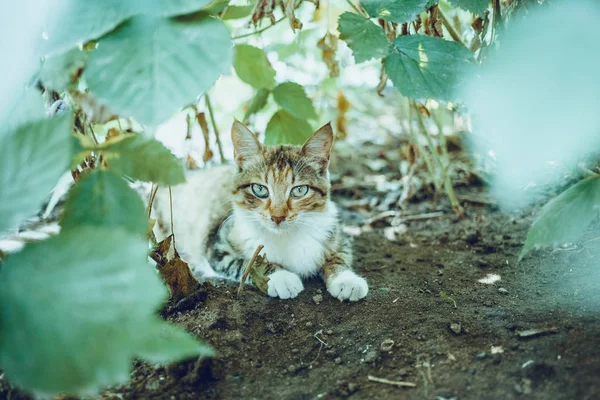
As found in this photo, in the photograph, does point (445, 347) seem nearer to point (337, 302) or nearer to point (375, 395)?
point (375, 395)

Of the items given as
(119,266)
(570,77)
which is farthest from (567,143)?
(119,266)

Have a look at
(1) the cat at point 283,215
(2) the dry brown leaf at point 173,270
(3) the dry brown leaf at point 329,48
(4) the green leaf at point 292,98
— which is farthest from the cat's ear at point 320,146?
(2) the dry brown leaf at point 173,270

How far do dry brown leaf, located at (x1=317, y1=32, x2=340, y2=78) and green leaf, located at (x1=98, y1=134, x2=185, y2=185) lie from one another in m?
1.29

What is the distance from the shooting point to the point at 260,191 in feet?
6.93

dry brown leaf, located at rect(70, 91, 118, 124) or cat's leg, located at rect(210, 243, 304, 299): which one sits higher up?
dry brown leaf, located at rect(70, 91, 118, 124)

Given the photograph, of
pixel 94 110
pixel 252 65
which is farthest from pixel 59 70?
pixel 252 65

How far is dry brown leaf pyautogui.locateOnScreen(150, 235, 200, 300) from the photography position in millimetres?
1515

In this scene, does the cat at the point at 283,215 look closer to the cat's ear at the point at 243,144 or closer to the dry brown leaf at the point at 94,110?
the cat's ear at the point at 243,144

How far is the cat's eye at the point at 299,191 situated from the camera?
2.10 m

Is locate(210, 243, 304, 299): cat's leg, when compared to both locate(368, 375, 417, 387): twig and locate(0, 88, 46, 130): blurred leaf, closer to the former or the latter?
locate(368, 375, 417, 387): twig

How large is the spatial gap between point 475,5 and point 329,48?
83cm

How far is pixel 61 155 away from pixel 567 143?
1.10 metres

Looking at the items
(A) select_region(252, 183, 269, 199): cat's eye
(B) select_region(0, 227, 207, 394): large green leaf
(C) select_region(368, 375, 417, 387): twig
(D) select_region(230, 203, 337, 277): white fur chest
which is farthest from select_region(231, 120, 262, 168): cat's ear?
(B) select_region(0, 227, 207, 394): large green leaf

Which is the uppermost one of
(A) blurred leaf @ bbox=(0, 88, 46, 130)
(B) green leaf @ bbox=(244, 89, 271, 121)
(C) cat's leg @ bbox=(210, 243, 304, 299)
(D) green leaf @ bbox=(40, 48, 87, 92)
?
(D) green leaf @ bbox=(40, 48, 87, 92)
